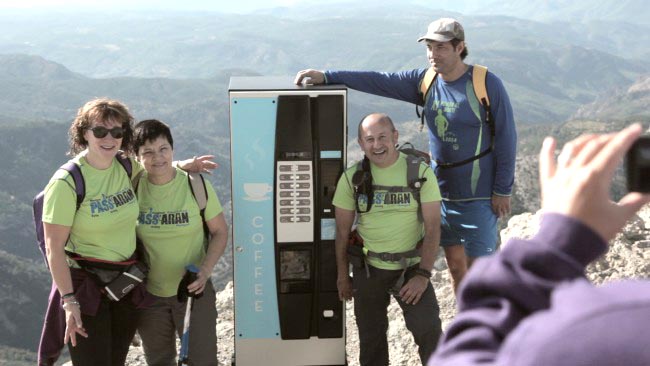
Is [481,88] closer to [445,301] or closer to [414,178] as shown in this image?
[414,178]

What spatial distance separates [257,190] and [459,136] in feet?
4.89

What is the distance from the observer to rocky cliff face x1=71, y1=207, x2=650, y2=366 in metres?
7.59

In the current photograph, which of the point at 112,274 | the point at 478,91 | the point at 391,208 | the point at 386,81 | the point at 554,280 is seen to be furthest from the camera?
the point at 386,81

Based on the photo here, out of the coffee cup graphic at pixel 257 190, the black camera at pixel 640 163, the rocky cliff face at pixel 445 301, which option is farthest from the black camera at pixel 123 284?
the black camera at pixel 640 163

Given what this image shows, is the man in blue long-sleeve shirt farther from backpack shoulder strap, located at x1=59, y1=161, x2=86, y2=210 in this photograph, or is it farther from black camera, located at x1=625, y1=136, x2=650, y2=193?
black camera, located at x1=625, y1=136, x2=650, y2=193

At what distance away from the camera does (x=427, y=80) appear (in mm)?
5836

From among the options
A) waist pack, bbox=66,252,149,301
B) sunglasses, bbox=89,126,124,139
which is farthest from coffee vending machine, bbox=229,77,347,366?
waist pack, bbox=66,252,149,301

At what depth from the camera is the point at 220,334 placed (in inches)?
322

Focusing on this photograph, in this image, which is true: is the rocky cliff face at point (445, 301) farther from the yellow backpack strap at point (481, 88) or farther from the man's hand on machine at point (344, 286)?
the yellow backpack strap at point (481, 88)

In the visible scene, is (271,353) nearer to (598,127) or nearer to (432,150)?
(432,150)

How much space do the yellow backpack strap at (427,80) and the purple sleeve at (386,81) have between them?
4 centimetres

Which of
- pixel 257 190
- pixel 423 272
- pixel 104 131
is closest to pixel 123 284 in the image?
pixel 104 131

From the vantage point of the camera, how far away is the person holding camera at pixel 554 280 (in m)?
1.07

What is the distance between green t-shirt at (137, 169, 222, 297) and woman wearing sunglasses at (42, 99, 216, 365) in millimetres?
187
